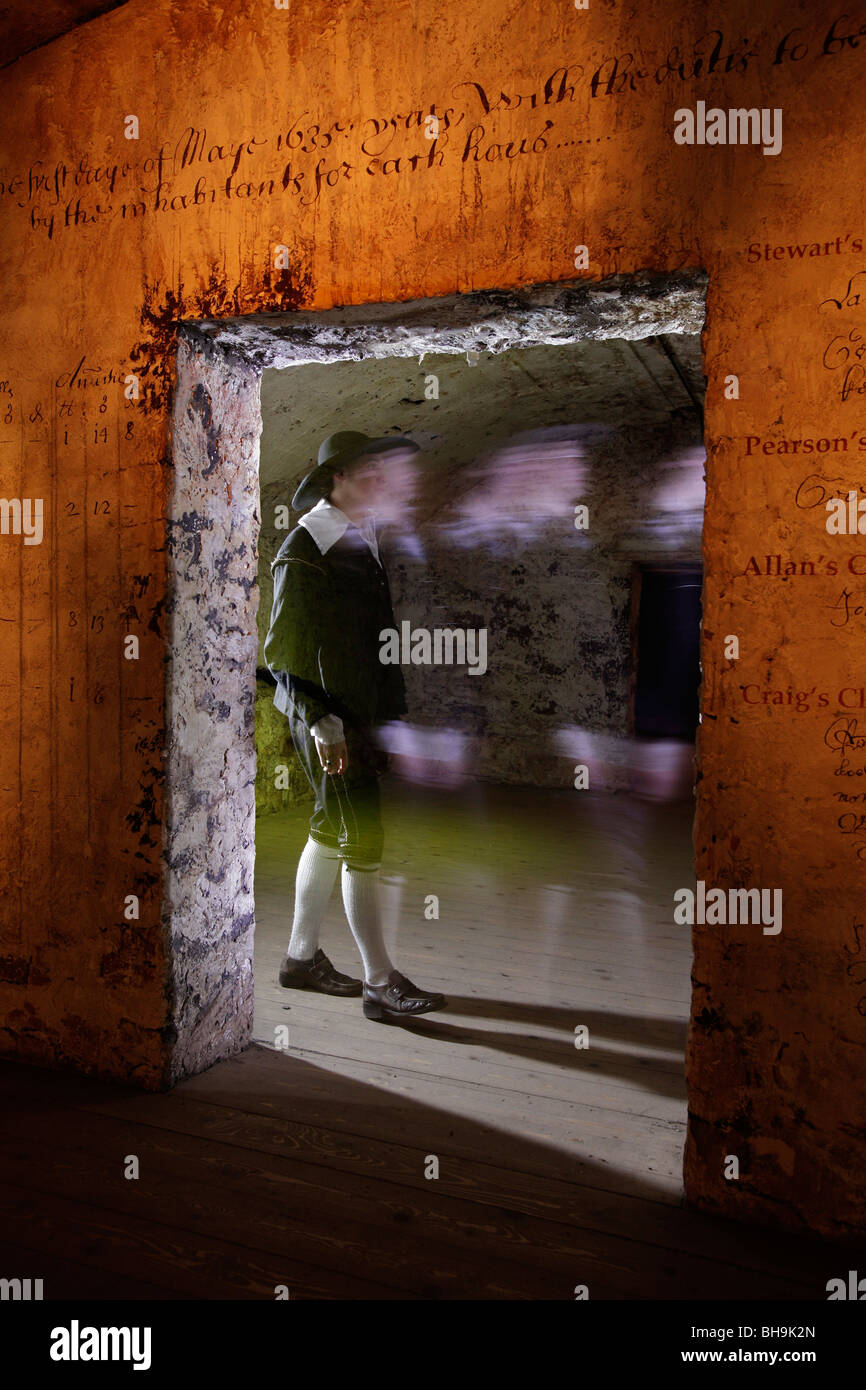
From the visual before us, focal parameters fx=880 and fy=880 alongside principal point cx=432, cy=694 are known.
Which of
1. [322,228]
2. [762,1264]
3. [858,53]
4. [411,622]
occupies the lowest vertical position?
[762,1264]

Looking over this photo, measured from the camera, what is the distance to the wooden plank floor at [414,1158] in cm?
154

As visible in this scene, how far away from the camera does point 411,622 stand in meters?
7.75

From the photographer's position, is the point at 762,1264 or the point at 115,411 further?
the point at 115,411

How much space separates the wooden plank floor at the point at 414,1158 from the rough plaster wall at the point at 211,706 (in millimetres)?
209

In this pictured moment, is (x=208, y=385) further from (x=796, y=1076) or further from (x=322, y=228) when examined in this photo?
(x=796, y=1076)

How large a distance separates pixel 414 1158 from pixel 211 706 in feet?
3.92

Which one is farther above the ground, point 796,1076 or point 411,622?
point 411,622

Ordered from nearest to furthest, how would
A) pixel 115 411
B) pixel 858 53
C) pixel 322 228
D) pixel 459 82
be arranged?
pixel 858 53, pixel 459 82, pixel 322 228, pixel 115 411

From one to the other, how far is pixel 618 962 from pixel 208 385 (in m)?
2.32

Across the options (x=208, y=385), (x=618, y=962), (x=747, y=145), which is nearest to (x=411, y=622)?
(x=618, y=962)

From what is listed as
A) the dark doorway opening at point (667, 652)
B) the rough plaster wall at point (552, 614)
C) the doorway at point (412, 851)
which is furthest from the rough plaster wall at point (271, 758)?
the dark doorway opening at point (667, 652)

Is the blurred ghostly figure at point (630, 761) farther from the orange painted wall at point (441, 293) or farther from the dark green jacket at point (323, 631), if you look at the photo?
the orange painted wall at point (441, 293)

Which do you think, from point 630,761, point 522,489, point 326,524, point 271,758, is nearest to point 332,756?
point 326,524

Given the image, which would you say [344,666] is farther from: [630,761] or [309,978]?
[630,761]
